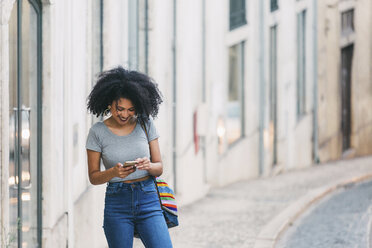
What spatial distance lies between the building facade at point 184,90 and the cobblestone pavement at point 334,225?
207 cm

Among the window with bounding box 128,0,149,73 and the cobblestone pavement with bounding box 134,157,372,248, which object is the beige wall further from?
the window with bounding box 128,0,149,73

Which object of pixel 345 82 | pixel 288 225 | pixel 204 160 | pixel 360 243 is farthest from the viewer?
pixel 345 82

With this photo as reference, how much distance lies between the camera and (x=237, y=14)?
58.4ft

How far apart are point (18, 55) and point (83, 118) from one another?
2.14 meters

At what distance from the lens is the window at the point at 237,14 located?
17.5 meters

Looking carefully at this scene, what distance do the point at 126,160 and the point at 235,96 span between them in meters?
13.3

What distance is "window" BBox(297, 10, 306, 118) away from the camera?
72.0 ft

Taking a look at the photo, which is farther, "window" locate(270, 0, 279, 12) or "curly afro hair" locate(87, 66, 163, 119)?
"window" locate(270, 0, 279, 12)

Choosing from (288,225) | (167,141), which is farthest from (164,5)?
(288,225)

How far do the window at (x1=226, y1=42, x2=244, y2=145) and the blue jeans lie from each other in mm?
12675

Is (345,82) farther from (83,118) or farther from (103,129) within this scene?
(103,129)

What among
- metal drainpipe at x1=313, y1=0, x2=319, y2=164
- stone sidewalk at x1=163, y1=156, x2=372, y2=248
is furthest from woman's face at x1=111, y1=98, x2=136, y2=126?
metal drainpipe at x1=313, y1=0, x2=319, y2=164

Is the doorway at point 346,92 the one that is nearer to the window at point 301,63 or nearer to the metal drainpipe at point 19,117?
the window at point 301,63

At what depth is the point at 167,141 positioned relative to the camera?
12273 millimetres
